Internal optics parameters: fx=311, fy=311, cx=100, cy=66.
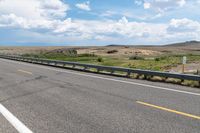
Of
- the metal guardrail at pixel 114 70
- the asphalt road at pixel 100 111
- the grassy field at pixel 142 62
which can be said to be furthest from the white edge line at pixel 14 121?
the grassy field at pixel 142 62

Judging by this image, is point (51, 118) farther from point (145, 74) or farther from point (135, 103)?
point (145, 74)

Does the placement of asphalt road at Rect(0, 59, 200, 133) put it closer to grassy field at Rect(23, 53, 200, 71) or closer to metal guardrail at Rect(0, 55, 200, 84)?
metal guardrail at Rect(0, 55, 200, 84)

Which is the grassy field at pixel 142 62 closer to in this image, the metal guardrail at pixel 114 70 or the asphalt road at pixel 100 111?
the metal guardrail at pixel 114 70

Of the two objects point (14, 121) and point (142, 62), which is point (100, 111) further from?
point (142, 62)

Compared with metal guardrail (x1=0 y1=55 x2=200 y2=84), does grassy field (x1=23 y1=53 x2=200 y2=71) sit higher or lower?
lower

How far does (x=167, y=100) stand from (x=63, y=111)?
140 inches

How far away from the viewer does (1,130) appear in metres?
6.69

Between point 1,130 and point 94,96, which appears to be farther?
point 94,96

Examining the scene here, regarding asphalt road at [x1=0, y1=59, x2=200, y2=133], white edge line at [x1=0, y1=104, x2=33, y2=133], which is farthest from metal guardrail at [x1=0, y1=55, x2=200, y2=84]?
white edge line at [x1=0, y1=104, x2=33, y2=133]

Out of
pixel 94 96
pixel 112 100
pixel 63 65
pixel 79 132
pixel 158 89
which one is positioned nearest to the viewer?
pixel 79 132

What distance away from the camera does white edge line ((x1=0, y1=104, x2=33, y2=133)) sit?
6.61m

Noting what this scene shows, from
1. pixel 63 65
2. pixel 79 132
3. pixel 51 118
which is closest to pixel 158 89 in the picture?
pixel 51 118

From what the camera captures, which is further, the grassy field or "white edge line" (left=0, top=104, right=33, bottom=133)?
the grassy field

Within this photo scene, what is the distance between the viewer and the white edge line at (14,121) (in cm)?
661
